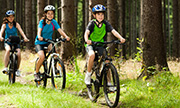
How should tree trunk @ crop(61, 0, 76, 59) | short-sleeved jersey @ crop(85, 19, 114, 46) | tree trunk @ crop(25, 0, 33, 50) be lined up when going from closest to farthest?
1. short-sleeved jersey @ crop(85, 19, 114, 46)
2. tree trunk @ crop(61, 0, 76, 59)
3. tree trunk @ crop(25, 0, 33, 50)

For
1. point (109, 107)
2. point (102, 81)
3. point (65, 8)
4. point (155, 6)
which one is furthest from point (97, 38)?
point (65, 8)

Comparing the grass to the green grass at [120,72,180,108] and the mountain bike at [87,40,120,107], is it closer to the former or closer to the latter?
the green grass at [120,72,180,108]

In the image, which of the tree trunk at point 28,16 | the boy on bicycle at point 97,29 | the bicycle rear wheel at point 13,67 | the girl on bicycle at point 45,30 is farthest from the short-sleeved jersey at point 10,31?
the tree trunk at point 28,16

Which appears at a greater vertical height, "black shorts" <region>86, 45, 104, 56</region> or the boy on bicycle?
the boy on bicycle

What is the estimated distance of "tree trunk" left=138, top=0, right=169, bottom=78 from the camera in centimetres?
636

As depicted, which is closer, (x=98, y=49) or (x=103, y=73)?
(x=103, y=73)

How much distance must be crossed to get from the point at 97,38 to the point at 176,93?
213cm

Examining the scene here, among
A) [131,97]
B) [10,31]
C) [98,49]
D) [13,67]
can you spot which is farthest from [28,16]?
[131,97]

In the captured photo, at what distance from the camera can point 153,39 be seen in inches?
251

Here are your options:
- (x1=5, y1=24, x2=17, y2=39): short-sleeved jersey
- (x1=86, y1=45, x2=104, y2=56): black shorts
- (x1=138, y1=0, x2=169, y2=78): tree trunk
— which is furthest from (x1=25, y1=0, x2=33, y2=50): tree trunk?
(x1=86, y1=45, x2=104, y2=56): black shorts

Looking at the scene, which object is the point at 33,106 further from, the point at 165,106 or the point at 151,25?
the point at 151,25

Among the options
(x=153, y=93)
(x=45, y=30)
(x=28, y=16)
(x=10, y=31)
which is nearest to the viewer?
(x=153, y=93)

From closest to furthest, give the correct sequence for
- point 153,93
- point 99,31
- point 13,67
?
point 153,93
point 99,31
point 13,67

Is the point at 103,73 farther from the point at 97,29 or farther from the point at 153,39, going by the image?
the point at 153,39
